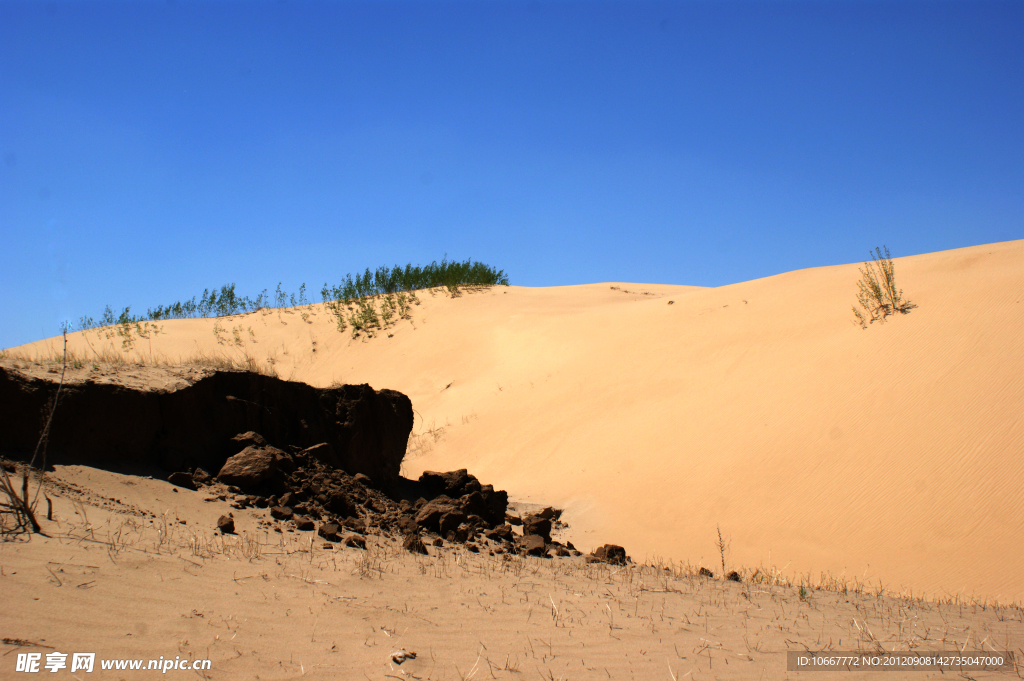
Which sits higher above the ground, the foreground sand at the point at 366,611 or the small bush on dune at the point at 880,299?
the small bush on dune at the point at 880,299

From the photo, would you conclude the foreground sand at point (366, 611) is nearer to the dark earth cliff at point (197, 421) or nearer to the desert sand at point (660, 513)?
the desert sand at point (660, 513)

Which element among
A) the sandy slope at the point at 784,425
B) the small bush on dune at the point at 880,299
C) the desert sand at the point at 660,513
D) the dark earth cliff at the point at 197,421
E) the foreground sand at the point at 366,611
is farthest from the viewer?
the small bush on dune at the point at 880,299

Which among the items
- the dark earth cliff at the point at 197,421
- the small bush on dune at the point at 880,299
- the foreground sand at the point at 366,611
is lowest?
the foreground sand at the point at 366,611

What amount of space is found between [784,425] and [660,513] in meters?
2.66

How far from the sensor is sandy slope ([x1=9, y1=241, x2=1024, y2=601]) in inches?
301

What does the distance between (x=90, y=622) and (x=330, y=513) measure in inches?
126

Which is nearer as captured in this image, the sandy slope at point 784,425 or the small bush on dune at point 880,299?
the sandy slope at point 784,425

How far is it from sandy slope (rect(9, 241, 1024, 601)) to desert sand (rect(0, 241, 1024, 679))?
42mm

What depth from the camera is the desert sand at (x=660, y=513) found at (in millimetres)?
3594

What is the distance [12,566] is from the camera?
3.44 meters

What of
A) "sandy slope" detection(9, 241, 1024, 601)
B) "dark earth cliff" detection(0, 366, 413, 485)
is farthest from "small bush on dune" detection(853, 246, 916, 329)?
"dark earth cliff" detection(0, 366, 413, 485)

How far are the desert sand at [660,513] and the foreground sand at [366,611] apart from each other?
22 mm

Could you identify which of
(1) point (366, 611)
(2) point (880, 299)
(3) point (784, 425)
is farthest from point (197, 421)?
(2) point (880, 299)

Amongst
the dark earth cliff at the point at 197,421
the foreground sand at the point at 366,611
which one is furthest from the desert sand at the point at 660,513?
the dark earth cliff at the point at 197,421
